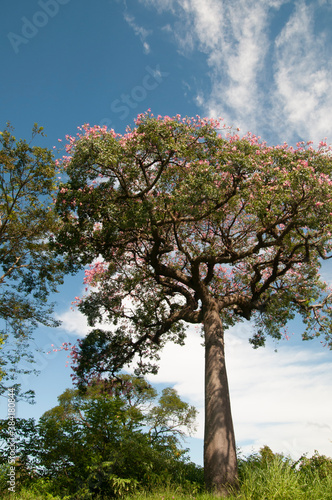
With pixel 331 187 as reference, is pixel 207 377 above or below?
below

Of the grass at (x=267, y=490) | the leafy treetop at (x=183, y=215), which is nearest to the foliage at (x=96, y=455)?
the grass at (x=267, y=490)

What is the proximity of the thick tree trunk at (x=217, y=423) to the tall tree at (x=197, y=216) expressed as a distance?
3 centimetres

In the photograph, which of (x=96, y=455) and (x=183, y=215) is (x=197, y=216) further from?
(x=96, y=455)

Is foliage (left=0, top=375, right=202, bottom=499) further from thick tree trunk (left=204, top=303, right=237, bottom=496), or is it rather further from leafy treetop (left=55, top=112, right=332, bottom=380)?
leafy treetop (left=55, top=112, right=332, bottom=380)

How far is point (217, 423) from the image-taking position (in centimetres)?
948

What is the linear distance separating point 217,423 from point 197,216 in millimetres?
5727

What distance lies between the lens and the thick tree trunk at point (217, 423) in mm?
8727

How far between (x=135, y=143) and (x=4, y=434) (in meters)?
8.70

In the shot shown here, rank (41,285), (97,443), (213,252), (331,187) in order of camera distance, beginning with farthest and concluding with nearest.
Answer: (41,285) → (213,252) → (331,187) → (97,443)

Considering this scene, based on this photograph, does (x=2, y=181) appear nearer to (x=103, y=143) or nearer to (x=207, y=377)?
(x=103, y=143)

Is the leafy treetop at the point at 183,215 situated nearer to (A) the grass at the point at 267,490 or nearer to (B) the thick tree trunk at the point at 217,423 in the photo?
(B) the thick tree trunk at the point at 217,423

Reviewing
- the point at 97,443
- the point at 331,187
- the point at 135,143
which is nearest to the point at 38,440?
the point at 97,443

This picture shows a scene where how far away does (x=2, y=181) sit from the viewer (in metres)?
14.6

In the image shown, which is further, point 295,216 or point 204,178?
point 295,216
